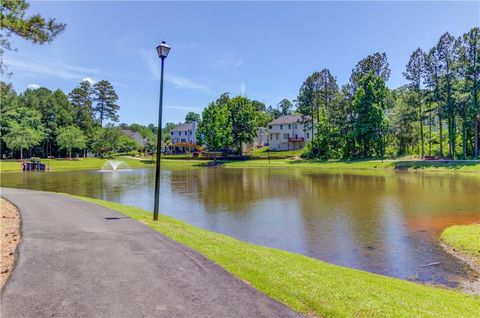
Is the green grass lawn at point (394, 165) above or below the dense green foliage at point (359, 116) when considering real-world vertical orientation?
below

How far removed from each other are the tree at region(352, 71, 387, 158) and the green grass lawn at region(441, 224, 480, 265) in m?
50.3

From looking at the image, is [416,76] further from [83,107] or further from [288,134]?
[83,107]

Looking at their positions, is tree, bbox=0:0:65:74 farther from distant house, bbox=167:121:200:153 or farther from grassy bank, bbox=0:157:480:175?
distant house, bbox=167:121:200:153

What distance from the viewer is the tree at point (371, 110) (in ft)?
205

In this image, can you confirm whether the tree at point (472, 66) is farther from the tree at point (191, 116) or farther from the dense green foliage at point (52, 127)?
the tree at point (191, 116)

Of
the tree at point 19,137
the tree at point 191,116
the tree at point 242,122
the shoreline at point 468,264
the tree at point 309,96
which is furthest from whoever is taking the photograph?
the tree at point 191,116

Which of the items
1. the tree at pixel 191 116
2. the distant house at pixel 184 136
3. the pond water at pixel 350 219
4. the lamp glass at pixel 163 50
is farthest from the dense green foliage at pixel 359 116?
the tree at pixel 191 116

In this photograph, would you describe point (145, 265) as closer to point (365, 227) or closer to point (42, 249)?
point (42, 249)

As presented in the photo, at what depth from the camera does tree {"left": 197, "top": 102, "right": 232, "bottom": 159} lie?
258 ft

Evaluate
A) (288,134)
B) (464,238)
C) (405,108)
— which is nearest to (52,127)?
(288,134)

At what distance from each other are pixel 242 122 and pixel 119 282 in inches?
3080

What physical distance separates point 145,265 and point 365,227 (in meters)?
11.9

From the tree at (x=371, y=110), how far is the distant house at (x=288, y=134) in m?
24.4

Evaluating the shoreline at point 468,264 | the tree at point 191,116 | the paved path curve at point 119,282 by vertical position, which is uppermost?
the tree at point 191,116
